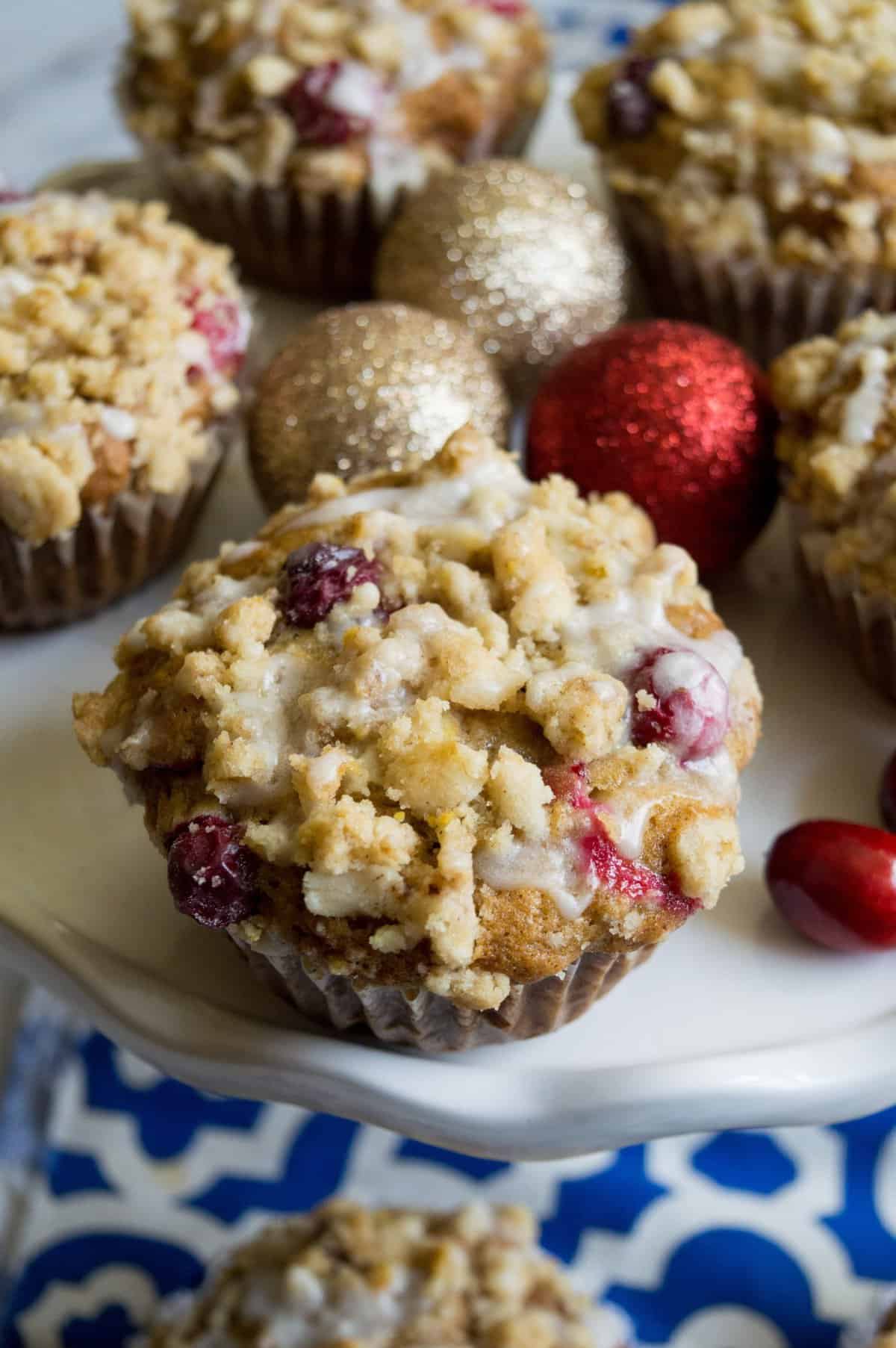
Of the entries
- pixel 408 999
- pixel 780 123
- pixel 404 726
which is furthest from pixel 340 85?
pixel 408 999

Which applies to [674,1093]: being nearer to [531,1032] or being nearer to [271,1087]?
[531,1032]

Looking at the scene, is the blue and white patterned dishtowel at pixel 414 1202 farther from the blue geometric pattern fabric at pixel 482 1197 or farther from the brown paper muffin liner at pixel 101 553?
the brown paper muffin liner at pixel 101 553

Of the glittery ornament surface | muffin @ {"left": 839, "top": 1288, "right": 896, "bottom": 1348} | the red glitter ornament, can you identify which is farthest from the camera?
muffin @ {"left": 839, "top": 1288, "right": 896, "bottom": 1348}

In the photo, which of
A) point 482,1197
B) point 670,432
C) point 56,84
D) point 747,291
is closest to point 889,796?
point 670,432

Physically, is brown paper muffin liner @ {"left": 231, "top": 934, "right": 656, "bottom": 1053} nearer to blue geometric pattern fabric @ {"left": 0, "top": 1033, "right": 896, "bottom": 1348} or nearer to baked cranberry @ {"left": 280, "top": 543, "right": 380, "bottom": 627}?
baked cranberry @ {"left": 280, "top": 543, "right": 380, "bottom": 627}

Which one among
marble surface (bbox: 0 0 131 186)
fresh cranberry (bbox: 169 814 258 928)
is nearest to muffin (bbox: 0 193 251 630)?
fresh cranberry (bbox: 169 814 258 928)

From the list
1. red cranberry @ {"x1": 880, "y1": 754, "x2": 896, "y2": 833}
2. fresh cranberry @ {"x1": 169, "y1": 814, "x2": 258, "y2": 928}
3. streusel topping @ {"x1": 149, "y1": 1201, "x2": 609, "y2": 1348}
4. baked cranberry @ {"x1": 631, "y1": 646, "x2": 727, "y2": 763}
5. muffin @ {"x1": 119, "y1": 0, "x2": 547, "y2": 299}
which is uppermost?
muffin @ {"x1": 119, "y1": 0, "x2": 547, "y2": 299}
